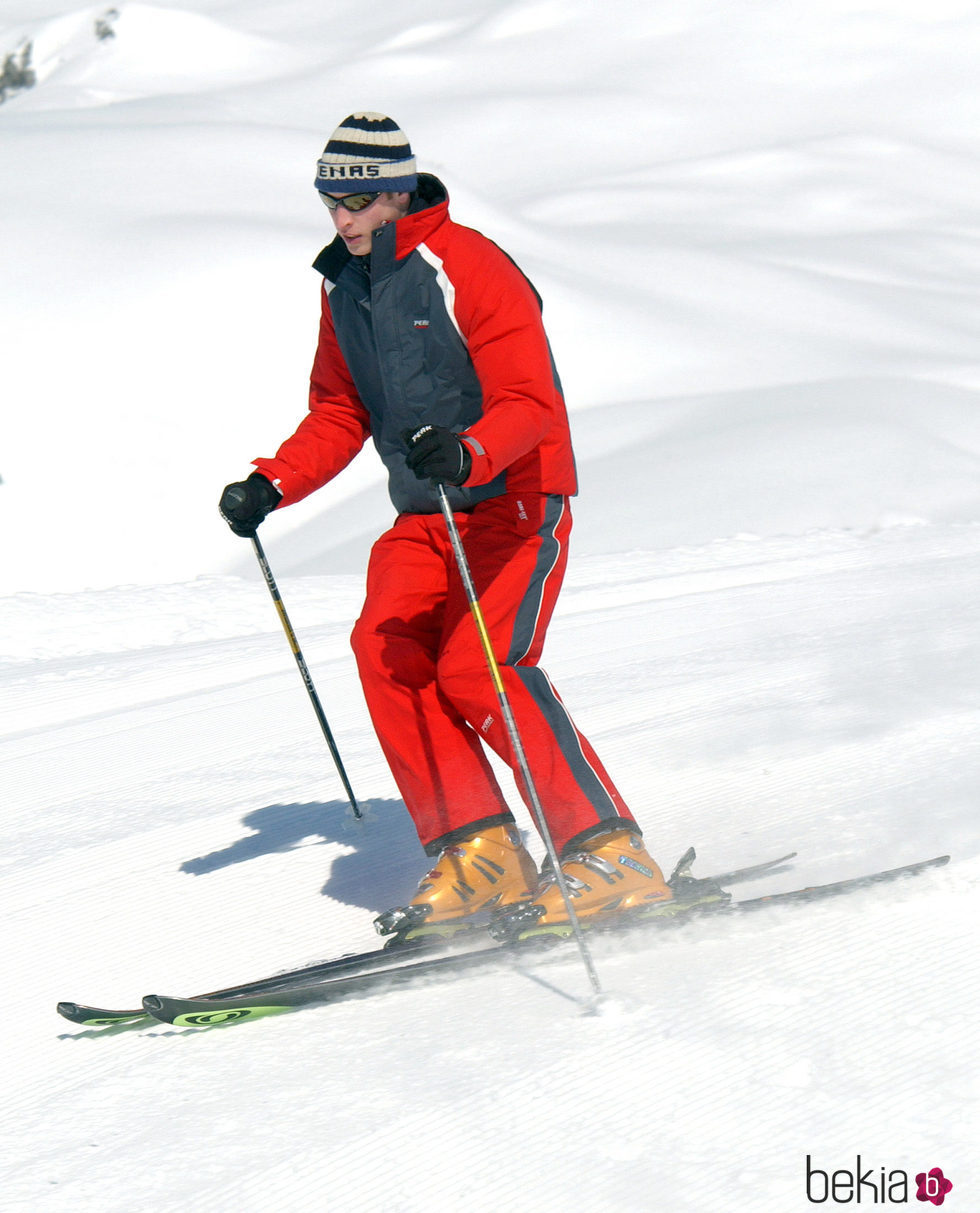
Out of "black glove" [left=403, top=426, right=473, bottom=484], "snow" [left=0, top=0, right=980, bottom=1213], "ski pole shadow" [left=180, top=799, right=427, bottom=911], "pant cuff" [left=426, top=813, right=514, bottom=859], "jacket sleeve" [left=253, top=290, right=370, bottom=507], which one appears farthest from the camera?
"ski pole shadow" [left=180, top=799, right=427, bottom=911]

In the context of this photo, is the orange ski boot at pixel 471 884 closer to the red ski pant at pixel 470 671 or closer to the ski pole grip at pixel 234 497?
the red ski pant at pixel 470 671

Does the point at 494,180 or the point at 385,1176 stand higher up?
the point at 385,1176

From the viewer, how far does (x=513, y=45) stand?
145 feet

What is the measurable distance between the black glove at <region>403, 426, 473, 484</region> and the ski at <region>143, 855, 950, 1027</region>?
100cm

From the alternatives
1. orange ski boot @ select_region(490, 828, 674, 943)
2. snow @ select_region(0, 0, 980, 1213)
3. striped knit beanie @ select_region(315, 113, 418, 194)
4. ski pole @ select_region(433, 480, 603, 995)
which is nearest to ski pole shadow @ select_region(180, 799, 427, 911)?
snow @ select_region(0, 0, 980, 1213)

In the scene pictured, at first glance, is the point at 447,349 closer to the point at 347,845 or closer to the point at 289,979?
the point at 289,979

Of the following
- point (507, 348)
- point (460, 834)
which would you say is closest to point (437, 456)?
point (507, 348)

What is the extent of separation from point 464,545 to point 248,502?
516mm

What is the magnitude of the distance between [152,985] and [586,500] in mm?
7794

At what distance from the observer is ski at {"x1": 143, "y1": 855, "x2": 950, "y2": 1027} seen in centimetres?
269

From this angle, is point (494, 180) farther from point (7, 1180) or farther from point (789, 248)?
point (7, 1180)

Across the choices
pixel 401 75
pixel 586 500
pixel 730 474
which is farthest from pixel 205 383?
pixel 401 75

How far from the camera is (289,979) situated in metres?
2.91

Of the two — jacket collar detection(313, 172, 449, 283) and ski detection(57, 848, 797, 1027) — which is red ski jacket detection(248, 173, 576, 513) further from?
ski detection(57, 848, 797, 1027)
